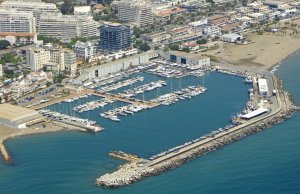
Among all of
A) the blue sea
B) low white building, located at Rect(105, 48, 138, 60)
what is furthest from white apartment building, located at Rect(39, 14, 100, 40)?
the blue sea

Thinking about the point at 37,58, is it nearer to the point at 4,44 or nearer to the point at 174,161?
the point at 4,44

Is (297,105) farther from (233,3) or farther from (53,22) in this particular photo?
(233,3)

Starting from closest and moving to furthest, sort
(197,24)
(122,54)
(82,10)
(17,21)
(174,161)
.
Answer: (174,161) < (122,54) < (17,21) < (197,24) < (82,10)

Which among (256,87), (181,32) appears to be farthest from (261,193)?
(181,32)

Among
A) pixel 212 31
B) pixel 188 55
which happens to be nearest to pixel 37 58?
pixel 188 55

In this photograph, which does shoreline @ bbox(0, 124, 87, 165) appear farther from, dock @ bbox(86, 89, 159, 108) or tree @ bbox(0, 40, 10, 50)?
tree @ bbox(0, 40, 10, 50)
